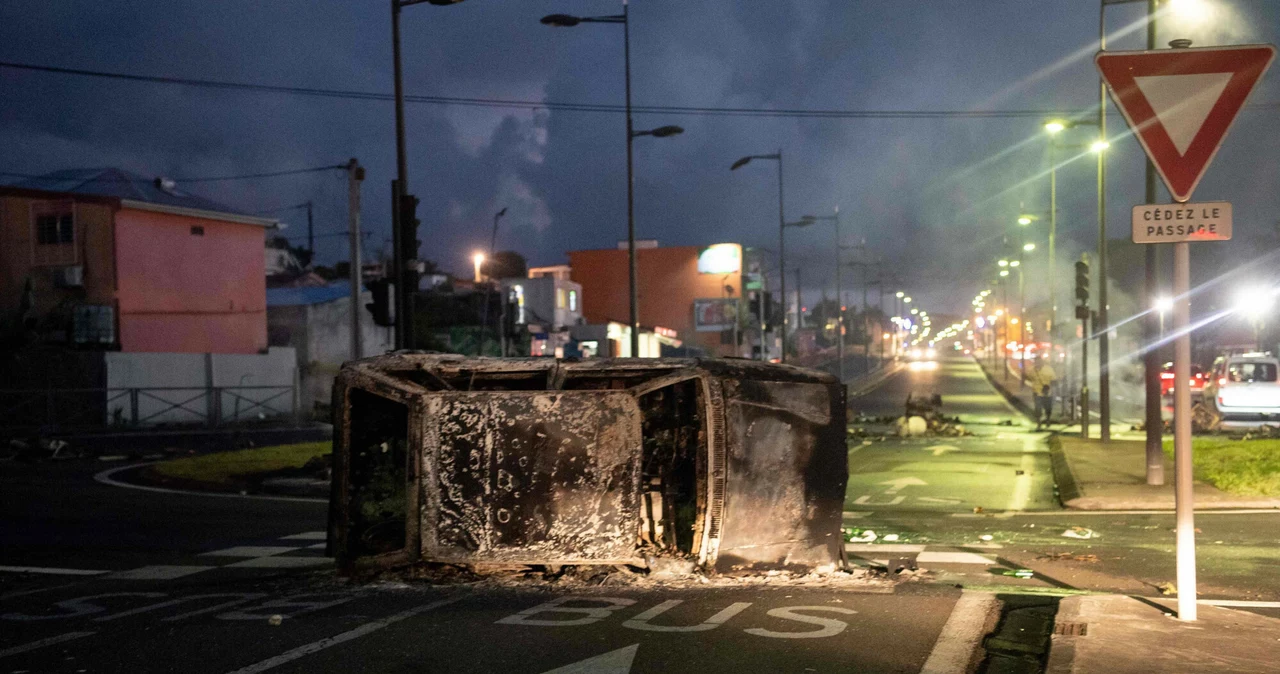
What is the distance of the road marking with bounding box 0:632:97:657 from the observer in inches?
263

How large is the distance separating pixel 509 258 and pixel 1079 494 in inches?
3969

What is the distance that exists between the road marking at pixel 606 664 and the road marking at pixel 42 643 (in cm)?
317

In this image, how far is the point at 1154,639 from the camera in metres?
6.34

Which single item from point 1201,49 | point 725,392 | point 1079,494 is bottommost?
point 1079,494

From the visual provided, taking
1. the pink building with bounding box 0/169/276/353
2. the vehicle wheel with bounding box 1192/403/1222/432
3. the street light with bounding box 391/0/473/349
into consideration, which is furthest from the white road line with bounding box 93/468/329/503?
the vehicle wheel with bounding box 1192/403/1222/432

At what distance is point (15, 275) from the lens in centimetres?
3947

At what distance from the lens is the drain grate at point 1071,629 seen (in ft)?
21.5

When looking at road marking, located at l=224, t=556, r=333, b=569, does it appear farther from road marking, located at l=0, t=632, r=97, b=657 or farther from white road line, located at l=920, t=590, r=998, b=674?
white road line, located at l=920, t=590, r=998, b=674

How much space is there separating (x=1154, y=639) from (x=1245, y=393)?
80.7 feet

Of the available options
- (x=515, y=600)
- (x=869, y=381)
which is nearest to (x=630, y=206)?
(x=515, y=600)

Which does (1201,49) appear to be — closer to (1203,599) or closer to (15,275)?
(1203,599)

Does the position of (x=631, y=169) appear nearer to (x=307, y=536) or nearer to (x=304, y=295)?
(x=307, y=536)

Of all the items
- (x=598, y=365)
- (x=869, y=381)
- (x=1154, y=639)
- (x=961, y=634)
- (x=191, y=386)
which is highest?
(x=598, y=365)

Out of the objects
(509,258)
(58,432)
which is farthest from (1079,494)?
(509,258)
